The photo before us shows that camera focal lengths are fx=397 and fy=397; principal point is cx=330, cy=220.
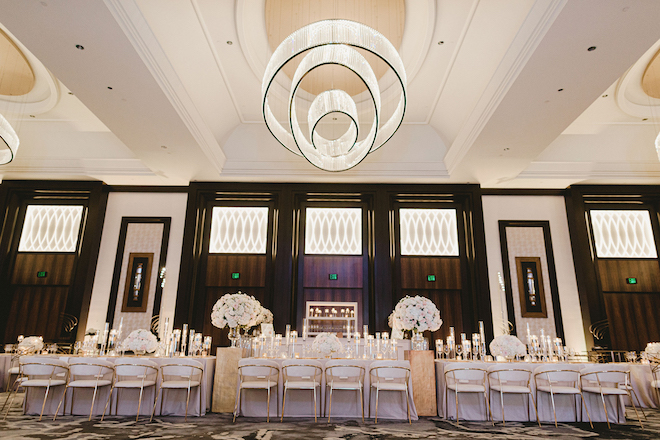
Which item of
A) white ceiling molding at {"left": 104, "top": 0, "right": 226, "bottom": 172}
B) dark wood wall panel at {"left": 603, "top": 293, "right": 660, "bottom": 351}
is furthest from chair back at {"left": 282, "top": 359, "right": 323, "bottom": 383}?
dark wood wall panel at {"left": 603, "top": 293, "right": 660, "bottom": 351}

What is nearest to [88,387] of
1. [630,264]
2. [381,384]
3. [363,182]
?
[381,384]

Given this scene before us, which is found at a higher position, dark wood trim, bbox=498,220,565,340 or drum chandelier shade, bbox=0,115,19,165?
A: drum chandelier shade, bbox=0,115,19,165

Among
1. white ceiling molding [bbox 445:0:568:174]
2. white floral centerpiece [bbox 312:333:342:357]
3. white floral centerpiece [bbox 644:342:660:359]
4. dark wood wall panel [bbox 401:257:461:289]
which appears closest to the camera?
white ceiling molding [bbox 445:0:568:174]

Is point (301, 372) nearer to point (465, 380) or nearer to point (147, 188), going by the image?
point (465, 380)

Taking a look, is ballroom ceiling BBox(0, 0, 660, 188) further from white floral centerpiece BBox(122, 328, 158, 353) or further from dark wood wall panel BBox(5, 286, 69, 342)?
white floral centerpiece BBox(122, 328, 158, 353)

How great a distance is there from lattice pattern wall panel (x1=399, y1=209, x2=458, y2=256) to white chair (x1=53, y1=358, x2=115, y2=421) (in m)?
6.24

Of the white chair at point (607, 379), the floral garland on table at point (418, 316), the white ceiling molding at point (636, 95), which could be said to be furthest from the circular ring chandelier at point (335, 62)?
the white ceiling molding at point (636, 95)

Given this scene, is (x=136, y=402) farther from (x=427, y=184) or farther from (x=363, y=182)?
(x=427, y=184)

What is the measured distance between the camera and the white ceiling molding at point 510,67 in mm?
4512

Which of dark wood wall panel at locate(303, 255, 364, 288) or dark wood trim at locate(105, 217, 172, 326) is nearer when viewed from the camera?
dark wood trim at locate(105, 217, 172, 326)

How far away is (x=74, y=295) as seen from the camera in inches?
345

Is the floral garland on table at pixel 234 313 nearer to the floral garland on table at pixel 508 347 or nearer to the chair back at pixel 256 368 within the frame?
the chair back at pixel 256 368

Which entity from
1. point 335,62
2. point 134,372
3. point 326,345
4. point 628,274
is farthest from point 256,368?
point 628,274

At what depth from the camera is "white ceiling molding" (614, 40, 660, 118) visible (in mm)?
6536
